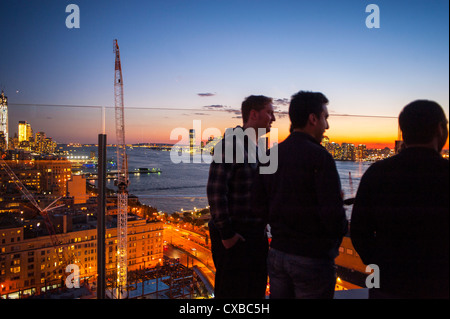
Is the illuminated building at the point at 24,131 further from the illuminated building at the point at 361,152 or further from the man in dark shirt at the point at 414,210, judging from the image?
the illuminated building at the point at 361,152

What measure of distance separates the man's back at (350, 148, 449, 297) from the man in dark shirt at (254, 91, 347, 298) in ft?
0.58

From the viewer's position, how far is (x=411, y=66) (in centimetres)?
269

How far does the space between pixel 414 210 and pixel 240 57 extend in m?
4.93

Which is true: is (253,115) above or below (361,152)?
above

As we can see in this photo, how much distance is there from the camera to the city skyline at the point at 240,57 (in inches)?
101

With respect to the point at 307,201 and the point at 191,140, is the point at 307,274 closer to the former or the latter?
the point at 307,201

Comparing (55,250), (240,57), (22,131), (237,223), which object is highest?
(240,57)

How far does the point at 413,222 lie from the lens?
104 centimetres

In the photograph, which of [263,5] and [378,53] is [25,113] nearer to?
[263,5]

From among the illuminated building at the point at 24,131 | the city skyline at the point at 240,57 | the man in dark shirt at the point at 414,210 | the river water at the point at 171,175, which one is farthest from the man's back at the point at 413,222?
the illuminated building at the point at 24,131

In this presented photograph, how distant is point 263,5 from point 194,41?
3.05 metres

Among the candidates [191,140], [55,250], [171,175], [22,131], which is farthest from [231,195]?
[55,250]

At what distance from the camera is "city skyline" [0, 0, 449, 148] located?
101 inches

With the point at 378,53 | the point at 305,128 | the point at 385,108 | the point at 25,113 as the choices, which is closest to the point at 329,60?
the point at 378,53
